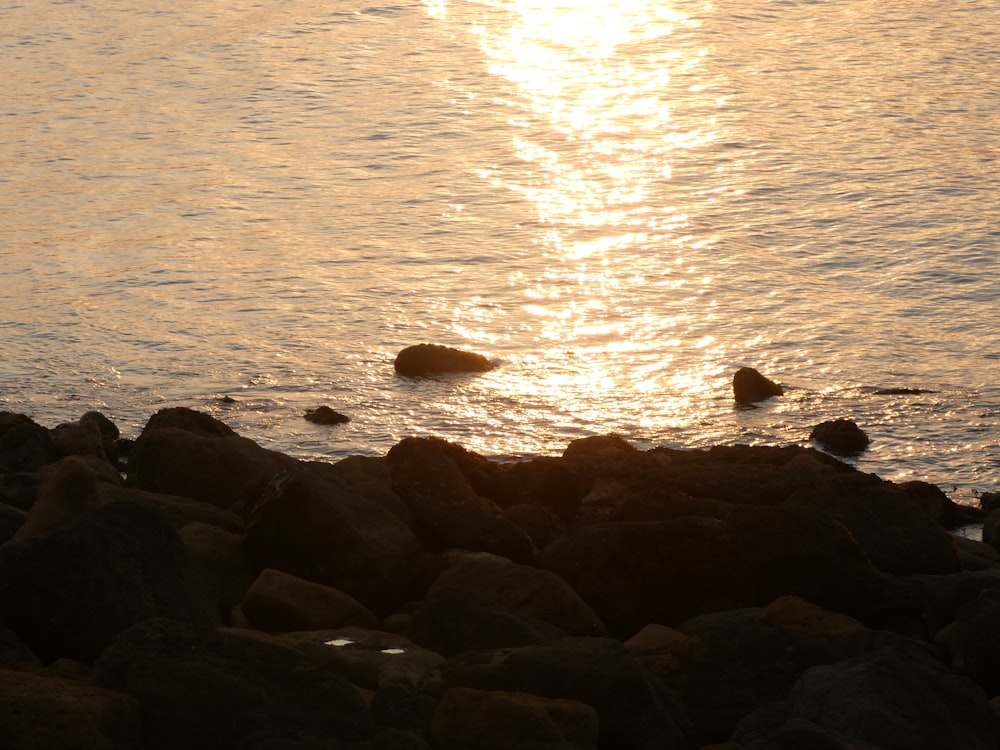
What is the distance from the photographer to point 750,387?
19844 mm

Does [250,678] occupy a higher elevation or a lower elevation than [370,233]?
higher

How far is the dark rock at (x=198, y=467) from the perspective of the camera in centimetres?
1177

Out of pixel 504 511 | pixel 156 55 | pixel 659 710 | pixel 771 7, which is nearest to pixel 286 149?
pixel 156 55

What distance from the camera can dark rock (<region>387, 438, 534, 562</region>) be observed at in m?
10.6

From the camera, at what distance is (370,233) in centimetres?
2747

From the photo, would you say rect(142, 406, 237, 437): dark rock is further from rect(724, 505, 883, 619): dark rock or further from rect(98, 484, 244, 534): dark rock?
rect(724, 505, 883, 619): dark rock

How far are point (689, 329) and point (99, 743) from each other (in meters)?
17.2

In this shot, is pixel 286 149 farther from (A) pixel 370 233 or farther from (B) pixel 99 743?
(B) pixel 99 743

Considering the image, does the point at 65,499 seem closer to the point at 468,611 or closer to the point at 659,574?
the point at 468,611

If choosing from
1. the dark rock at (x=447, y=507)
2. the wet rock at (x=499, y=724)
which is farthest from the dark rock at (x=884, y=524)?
the wet rock at (x=499, y=724)

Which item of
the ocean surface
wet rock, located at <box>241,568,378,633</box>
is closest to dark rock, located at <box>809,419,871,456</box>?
the ocean surface

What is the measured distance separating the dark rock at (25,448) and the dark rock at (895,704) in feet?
29.4

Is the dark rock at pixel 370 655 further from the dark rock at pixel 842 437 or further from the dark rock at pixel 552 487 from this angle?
the dark rock at pixel 842 437

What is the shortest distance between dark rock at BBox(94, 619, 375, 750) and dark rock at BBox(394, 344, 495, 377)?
13.8m
